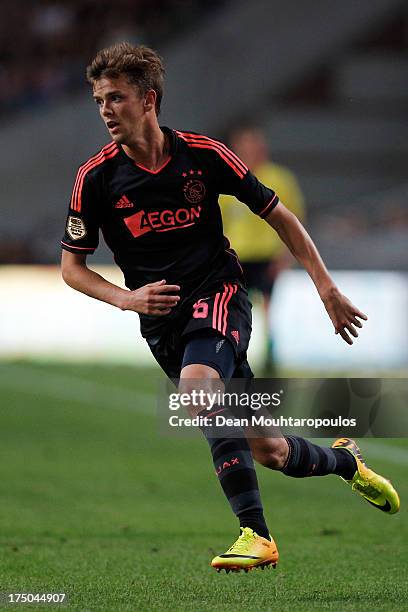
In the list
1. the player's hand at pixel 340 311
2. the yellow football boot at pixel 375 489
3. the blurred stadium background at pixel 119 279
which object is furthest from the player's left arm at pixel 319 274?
the blurred stadium background at pixel 119 279

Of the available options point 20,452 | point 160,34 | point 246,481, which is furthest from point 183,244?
point 160,34

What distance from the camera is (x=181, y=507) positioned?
22.4 feet

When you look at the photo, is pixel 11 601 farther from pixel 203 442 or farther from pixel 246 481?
pixel 203 442

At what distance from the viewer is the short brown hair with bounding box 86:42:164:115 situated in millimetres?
4672

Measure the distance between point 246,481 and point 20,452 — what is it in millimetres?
4187

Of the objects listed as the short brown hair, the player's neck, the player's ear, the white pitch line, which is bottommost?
the player's neck

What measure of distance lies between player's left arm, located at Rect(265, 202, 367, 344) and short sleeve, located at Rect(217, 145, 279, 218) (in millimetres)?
43

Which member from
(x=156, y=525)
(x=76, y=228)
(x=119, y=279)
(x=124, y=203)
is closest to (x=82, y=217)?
(x=76, y=228)

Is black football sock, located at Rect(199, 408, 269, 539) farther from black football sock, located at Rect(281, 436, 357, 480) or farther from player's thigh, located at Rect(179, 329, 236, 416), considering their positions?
black football sock, located at Rect(281, 436, 357, 480)

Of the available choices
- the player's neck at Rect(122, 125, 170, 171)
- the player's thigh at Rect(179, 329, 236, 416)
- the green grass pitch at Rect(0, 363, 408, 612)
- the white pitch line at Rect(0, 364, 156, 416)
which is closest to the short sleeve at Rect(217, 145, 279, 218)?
the player's neck at Rect(122, 125, 170, 171)

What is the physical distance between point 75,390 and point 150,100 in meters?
7.40

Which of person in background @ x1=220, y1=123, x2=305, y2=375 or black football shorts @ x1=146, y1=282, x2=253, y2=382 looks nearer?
black football shorts @ x1=146, y1=282, x2=253, y2=382

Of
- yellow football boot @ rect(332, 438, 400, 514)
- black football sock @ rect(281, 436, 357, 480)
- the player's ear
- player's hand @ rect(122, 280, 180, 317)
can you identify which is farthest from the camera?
yellow football boot @ rect(332, 438, 400, 514)

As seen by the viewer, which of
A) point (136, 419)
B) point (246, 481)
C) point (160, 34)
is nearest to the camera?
point (246, 481)
